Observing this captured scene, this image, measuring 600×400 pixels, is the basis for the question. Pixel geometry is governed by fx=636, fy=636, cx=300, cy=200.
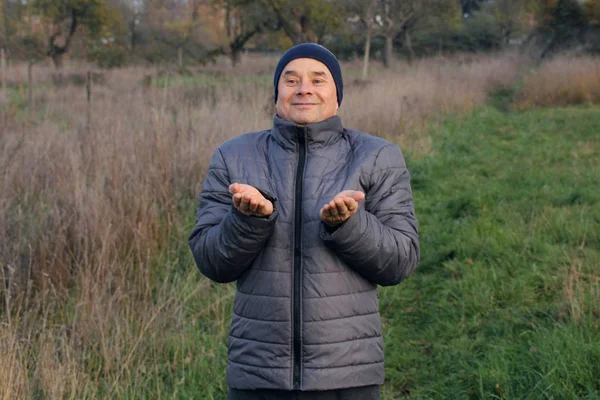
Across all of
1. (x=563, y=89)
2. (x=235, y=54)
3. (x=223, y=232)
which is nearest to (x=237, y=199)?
(x=223, y=232)

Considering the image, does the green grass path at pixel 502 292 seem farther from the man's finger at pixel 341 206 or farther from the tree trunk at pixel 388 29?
the tree trunk at pixel 388 29

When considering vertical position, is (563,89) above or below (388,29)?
below

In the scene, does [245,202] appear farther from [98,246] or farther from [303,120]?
[98,246]

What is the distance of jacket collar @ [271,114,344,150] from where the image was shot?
1981 millimetres

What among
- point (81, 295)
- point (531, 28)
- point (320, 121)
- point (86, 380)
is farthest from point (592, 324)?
point (531, 28)

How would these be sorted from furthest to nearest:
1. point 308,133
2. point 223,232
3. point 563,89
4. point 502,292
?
point 563,89 < point 502,292 < point 308,133 < point 223,232

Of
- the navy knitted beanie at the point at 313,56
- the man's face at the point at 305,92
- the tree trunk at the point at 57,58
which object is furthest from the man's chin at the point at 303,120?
the tree trunk at the point at 57,58

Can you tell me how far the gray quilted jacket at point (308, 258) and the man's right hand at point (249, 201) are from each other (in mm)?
42

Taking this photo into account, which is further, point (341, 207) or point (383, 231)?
point (383, 231)

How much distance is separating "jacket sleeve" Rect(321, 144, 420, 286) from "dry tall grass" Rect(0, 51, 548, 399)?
1504 mm

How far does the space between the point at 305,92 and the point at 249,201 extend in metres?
0.50

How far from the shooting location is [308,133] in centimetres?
198

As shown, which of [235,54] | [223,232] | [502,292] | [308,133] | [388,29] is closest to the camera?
[223,232]

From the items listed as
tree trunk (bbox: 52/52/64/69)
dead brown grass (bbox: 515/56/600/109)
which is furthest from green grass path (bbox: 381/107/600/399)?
tree trunk (bbox: 52/52/64/69)
